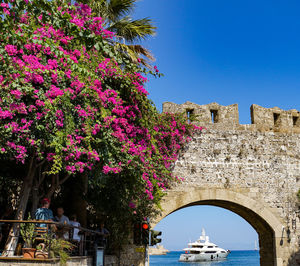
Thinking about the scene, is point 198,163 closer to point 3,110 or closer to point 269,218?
point 269,218

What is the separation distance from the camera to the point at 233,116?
49.4 ft

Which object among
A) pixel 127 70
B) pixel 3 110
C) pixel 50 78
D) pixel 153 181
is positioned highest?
pixel 127 70

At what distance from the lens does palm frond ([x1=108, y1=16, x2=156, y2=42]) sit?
1220cm

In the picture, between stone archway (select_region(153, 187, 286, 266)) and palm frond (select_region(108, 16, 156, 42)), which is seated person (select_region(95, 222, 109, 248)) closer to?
stone archway (select_region(153, 187, 286, 266))

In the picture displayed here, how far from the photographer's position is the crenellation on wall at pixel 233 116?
14.9 metres

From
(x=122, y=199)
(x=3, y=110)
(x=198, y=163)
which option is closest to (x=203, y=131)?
(x=198, y=163)

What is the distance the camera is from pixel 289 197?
1445 centimetres

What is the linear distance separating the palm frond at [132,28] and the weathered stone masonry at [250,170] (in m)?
3.22

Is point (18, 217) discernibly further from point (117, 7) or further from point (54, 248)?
point (117, 7)

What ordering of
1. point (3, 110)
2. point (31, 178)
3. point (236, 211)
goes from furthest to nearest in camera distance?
1. point (236, 211)
2. point (31, 178)
3. point (3, 110)

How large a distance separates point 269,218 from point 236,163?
7.43ft

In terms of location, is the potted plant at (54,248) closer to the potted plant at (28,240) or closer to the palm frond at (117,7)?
the potted plant at (28,240)

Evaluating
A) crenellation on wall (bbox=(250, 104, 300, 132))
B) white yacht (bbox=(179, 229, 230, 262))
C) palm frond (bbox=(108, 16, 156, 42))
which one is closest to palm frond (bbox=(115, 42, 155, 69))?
palm frond (bbox=(108, 16, 156, 42))

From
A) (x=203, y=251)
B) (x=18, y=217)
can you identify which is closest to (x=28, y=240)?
(x=18, y=217)
